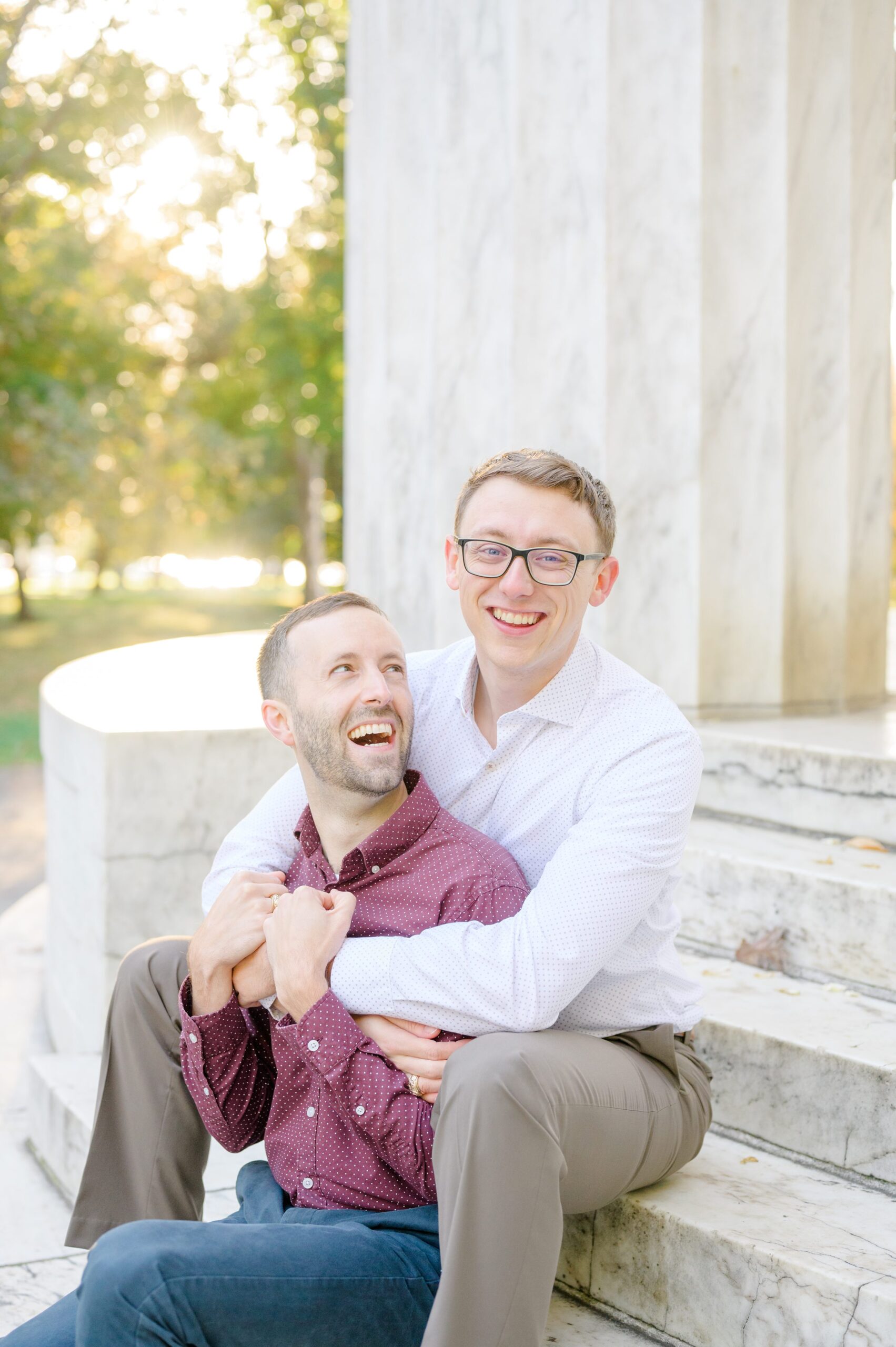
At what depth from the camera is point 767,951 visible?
129 inches

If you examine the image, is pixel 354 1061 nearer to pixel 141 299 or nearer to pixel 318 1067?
pixel 318 1067

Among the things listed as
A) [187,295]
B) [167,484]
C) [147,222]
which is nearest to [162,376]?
[187,295]

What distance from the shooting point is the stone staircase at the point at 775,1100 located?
7.19 ft

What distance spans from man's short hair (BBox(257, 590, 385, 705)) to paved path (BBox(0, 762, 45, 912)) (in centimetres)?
526

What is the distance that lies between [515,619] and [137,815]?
1891 millimetres

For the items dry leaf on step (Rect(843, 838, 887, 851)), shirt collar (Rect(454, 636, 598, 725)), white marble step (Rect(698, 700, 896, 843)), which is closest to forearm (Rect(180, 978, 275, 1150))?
shirt collar (Rect(454, 636, 598, 725))

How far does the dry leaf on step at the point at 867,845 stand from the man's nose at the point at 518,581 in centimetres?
153

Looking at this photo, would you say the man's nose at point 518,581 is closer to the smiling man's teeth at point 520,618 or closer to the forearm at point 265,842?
the smiling man's teeth at point 520,618

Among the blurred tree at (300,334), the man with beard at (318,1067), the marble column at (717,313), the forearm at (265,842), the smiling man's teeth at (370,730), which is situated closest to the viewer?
the man with beard at (318,1067)

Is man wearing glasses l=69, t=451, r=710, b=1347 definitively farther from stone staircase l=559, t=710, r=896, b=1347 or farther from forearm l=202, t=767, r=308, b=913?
stone staircase l=559, t=710, r=896, b=1347

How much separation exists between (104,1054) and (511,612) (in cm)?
115

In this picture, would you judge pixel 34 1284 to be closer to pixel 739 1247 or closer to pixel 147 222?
pixel 739 1247

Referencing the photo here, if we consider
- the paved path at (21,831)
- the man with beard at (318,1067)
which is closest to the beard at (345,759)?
the man with beard at (318,1067)

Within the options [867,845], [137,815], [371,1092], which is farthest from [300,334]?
[371,1092]
